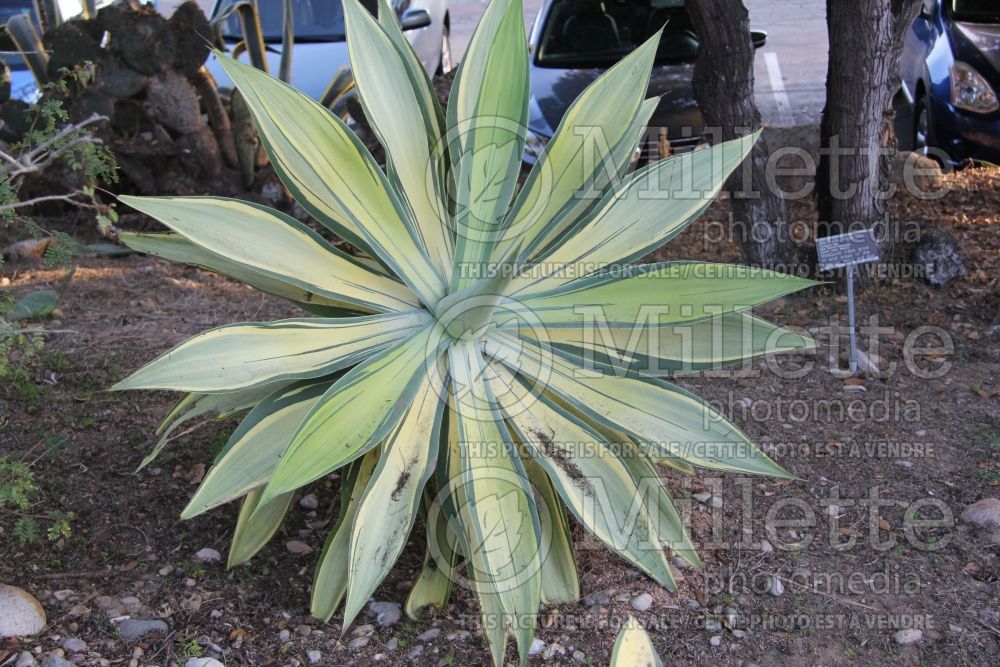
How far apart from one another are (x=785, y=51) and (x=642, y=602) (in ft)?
30.7

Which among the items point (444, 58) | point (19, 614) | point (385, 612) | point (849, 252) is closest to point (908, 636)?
point (385, 612)

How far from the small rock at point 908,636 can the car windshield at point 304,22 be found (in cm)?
556

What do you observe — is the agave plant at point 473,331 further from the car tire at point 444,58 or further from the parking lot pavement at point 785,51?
the car tire at point 444,58

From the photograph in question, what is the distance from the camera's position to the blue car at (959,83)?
5590 millimetres

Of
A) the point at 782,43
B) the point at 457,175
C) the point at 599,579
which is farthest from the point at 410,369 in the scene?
the point at 782,43

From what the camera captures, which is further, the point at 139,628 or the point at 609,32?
the point at 609,32

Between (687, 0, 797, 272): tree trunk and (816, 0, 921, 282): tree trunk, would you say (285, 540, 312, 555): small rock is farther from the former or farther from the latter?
(816, 0, 921, 282): tree trunk

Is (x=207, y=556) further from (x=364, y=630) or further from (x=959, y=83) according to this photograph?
(x=959, y=83)

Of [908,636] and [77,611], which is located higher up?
[77,611]

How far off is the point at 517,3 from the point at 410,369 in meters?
0.96

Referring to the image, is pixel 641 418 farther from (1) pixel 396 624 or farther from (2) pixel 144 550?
(2) pixel 144 550

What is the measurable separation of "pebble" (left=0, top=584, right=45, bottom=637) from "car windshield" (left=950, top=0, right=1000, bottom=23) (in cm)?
639

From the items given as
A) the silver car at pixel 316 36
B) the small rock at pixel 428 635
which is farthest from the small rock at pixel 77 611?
the silver car at pixel 316 36

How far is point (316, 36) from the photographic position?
21.8ft
